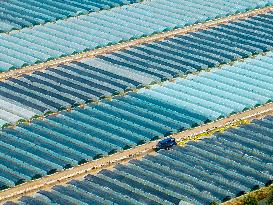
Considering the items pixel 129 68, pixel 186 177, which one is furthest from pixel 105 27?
pixel 186 177

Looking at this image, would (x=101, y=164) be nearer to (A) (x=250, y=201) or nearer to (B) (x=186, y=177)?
(B) (x=186, y=177)

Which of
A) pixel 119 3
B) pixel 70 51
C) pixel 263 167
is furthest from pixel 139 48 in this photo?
pixel 263 167

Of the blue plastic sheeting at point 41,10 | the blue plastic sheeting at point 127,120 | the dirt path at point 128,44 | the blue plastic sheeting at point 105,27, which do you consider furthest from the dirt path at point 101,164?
the blue plastic sheeting at point 41,10

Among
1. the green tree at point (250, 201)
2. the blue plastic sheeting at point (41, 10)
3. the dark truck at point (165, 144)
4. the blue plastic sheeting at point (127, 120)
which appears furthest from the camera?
the blue plastic sheeting at point (41, 10)

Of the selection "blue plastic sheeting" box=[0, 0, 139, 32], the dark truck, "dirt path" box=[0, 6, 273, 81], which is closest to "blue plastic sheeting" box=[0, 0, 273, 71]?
"dirt path" box=[0, 6, 273, 81]

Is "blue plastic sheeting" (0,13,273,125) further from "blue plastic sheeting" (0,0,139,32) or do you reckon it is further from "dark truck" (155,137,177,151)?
"blue plastic sheeting" (0,0,139,32)

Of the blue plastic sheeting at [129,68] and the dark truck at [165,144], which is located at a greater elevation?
the blue plastic sheeting at [129,68]

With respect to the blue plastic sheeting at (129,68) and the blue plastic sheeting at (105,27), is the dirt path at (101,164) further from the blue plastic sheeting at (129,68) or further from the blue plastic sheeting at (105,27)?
the blue plastic sheeting at (105,27)

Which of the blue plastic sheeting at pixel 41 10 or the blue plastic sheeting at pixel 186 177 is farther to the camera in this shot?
the blue plastic sheeting at pixel 41 10
